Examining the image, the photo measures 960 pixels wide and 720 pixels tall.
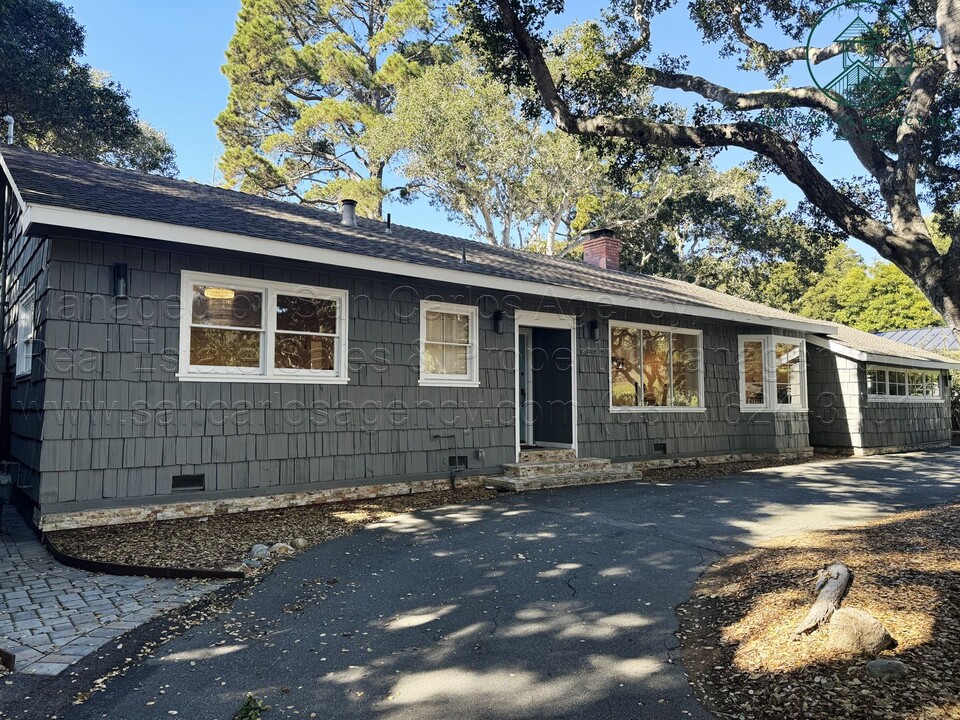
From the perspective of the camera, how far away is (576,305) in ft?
32.3

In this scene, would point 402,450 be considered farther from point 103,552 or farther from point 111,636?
point 111,636

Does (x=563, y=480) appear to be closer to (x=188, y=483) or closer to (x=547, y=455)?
(x=547, y=455)

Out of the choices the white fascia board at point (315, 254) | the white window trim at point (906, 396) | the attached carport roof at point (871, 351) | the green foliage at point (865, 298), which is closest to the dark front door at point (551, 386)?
Result: the white fascia board at point (315, 254)

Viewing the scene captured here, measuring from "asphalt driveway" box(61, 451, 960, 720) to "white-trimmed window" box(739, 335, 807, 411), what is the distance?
5.72 meters

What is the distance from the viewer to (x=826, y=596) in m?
3.24

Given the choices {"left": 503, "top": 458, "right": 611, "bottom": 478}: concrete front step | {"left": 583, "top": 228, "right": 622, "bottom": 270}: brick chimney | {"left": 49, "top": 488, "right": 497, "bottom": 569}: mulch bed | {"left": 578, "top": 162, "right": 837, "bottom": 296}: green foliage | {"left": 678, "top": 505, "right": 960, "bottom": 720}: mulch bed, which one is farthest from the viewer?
{"left": 578, "top": 162, "right": 837, "bottom": 296}: green foliage

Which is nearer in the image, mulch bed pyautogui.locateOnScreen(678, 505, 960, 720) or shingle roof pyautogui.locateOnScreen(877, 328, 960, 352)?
mulch bed pyautogui.locateOnScreen(678, 505, 960, 720)

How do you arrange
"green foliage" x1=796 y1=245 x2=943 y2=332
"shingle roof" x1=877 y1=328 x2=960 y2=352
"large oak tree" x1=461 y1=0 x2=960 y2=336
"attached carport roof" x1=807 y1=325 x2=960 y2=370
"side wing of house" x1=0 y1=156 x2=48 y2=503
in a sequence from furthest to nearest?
"green foliage" x1=796 y1=245 x2=943 y2=332 < "shingle roof" x1=877 y1=328 x2=960 y2=352 < "attached carport roof" x1=807 y1=325 x2=960 y2=370 < "side wing of house" x1=0 y1=156 x2=48 y2=503 < "large oak tree" x1=461 y1=0 x2=960 y2=336

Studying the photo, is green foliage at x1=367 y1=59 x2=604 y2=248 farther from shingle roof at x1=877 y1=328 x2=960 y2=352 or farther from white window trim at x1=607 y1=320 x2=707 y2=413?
white window trim at x1=607 y1=320 x2=707 y2=413

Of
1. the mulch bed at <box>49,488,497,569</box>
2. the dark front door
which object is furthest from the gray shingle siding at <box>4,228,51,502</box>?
the dark front door

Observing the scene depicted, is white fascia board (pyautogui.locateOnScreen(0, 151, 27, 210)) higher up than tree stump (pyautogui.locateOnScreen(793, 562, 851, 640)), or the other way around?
white fascia board (pyautogui.locateOnScreen(0, 151, 27, 210))

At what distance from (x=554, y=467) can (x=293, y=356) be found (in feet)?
13.5

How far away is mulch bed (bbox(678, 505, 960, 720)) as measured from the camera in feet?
8.20

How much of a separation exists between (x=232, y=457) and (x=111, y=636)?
131 inches
